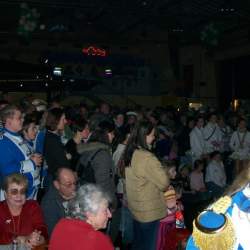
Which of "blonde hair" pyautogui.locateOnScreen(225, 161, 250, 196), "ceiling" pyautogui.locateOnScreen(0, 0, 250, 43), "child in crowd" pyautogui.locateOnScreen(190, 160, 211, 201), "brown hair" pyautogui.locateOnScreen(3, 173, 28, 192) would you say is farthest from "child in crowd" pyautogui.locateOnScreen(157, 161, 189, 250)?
"ceiling" pyautogui.locateOnScreen(0, 0, 250, 43)

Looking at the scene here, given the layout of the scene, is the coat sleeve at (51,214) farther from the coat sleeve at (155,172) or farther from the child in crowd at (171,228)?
the child in crowd at (171,228)

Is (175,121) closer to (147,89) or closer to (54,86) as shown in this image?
(54,86)

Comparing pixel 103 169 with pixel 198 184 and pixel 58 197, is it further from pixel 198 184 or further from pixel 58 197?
pixel 198 184

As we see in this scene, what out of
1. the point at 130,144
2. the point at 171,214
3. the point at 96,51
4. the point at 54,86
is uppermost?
the point at 96,51

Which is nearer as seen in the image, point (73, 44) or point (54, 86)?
point (54, 86)

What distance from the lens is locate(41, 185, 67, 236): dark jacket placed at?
14.1 feet

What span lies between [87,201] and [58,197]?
1.40 m

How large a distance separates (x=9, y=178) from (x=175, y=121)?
870cm

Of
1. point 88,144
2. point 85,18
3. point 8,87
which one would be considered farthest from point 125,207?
point 85,18

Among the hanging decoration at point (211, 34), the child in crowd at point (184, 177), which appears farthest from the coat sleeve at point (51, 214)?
the hanging decoration at point (211, 34)

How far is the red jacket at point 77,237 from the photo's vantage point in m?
2.64

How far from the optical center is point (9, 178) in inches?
156

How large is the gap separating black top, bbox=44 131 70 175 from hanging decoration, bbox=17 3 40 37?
1132 cm

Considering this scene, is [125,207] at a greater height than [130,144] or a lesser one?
lesser
